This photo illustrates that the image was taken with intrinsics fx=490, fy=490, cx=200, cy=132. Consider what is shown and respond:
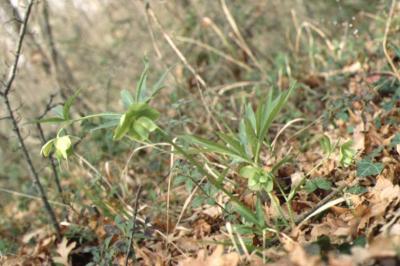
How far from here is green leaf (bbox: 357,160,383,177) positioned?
1.48 meters

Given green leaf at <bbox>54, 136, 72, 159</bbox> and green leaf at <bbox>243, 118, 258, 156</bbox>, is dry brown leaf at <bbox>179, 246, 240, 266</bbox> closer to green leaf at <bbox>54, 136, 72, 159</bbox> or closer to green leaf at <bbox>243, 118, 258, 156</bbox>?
green leaf at <bbox>243, 118, 258, 156</bbox>

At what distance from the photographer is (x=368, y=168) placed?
1502 millimetres

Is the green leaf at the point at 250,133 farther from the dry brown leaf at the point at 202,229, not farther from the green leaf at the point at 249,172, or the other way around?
the dry brown leaf at the point at 202,229

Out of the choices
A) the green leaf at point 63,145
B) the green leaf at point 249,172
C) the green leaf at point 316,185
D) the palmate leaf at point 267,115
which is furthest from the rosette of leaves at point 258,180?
the green leaf at point 63,145

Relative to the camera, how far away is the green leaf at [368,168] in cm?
148

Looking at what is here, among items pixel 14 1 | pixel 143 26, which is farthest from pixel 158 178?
pixel 143 26

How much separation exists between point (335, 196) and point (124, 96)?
0.72 metres

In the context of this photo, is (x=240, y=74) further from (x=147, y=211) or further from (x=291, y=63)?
(x=147, y=211)

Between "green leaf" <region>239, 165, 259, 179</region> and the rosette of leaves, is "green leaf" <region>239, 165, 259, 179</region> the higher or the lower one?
the higher one

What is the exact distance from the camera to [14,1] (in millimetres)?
2531

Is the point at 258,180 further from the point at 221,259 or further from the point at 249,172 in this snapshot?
the point at 221,259

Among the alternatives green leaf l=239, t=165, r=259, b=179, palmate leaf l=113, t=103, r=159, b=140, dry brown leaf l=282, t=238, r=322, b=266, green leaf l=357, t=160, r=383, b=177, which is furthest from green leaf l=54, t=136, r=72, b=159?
green leaf l=357, t=160, r=383, b=177

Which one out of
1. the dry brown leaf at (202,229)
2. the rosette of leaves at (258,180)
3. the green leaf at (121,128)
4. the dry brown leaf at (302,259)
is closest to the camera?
the dry brown leaf at (302,259)

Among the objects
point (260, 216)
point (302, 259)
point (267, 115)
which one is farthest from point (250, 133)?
point (302, 259)
